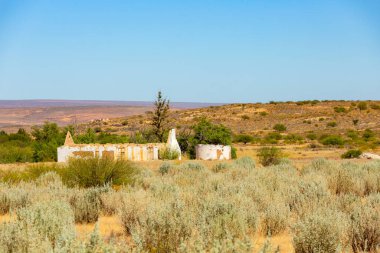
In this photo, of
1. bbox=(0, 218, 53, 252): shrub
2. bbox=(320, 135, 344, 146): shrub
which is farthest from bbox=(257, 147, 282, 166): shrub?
bbox=(0, 218, 53, 252): shrub

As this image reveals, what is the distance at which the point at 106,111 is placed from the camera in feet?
583

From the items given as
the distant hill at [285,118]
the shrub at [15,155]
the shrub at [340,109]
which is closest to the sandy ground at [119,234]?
the shrub at [15,155]

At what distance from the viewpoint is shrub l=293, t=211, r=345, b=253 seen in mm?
8153

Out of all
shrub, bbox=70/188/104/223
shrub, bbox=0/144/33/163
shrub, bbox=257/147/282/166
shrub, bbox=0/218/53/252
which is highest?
shrub, bbox=0/218/53/252

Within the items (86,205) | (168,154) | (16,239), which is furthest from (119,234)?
(168,154)

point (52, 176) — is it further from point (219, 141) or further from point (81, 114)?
point (81, 114)

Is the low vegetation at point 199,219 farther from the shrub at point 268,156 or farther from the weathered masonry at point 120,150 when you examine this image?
the weathered masonry at point 120,150

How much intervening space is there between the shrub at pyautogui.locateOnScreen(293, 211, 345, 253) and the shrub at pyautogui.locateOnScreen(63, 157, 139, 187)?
30.6ft

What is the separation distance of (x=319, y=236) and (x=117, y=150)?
28447 millimetres

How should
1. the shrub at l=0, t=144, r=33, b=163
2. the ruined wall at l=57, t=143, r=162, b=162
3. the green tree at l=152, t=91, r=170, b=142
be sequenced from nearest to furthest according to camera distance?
the ruined wall at l=57, t=143, r=162, b=162 → the shrub at l=0, t=144, r=33, b=163 → the green tree at l=152, t=91, r=170, b=142

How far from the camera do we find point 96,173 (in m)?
17.2

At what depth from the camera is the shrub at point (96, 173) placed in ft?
56.0

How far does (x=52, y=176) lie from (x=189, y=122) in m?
68.6

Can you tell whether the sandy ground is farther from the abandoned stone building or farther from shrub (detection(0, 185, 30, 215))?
the abandoned stone building
